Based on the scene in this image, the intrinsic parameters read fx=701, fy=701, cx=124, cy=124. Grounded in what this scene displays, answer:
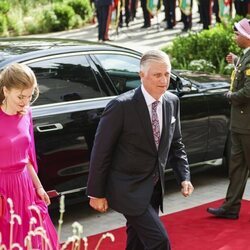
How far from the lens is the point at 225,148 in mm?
7168

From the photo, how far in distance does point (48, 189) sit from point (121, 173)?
60.6 inches

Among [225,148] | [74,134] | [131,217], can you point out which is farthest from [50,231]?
[225,148]

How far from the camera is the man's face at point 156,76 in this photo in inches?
162

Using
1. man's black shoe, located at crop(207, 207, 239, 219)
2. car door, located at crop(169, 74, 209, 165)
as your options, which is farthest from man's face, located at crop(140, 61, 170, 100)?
car door, located at crop(169, 74, 209, 165)

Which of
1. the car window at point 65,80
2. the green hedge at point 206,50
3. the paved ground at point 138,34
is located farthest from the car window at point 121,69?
the paved ground at point 138,34

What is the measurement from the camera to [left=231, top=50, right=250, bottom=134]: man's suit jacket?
18.7 ft

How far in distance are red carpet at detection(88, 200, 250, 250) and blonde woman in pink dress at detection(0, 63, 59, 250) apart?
133 cm

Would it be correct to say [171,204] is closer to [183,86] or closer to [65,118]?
[183,86]

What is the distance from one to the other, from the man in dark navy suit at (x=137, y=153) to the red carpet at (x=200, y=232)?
1.29 metres

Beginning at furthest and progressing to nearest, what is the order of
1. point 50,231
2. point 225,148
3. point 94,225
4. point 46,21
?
point 46,21
point 225,148
point 94,225
point 50,231

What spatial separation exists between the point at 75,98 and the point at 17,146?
1686mm

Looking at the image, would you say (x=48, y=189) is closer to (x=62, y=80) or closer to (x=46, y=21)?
(x=62, y=80)

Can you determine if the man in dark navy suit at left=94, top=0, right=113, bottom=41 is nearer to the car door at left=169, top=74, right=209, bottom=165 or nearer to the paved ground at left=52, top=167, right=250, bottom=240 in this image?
the paved ground at left=52, top=167, right=250, bottom=240

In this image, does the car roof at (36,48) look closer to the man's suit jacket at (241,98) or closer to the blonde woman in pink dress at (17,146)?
the man's suit jacket at (241,98)
